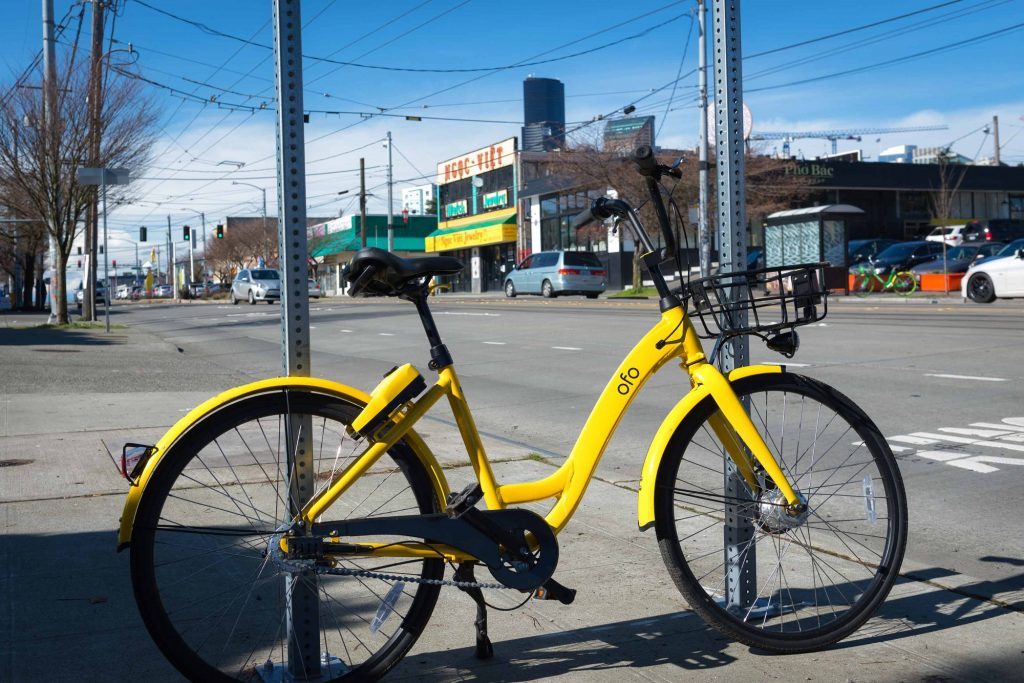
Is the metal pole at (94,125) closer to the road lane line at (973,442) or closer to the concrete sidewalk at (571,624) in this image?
the concrete sidewalk at (571,624)

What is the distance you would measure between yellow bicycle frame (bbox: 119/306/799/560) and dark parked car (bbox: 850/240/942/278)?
33.5 metres

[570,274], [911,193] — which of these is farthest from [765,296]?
[911,193]

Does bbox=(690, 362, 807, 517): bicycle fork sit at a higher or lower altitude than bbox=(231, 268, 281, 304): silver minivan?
lower

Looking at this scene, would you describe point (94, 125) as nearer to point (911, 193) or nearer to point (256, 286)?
point (256, 286)

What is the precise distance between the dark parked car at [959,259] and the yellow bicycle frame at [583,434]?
90.8 feet

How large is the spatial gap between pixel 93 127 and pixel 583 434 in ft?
88.1

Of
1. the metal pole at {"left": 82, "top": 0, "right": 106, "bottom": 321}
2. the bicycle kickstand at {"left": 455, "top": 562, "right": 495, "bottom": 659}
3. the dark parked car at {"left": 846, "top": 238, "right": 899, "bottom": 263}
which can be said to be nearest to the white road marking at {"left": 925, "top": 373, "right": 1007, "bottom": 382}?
the bicycle kickstand at {"left": 455, "top": 562, "right": 495, "bottom": 659}

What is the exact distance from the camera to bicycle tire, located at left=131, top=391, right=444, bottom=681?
2820 millimetres

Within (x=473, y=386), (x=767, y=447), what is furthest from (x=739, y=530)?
(x=473, y=386)

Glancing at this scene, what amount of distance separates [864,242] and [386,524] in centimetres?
4113

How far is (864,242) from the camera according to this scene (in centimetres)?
4125

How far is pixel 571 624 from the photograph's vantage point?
3.66 m

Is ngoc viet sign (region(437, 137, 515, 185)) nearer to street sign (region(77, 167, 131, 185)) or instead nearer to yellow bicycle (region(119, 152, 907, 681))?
street sign (region(77, 167, 131, 185))

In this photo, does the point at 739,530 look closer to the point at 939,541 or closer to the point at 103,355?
the point at 939,541
